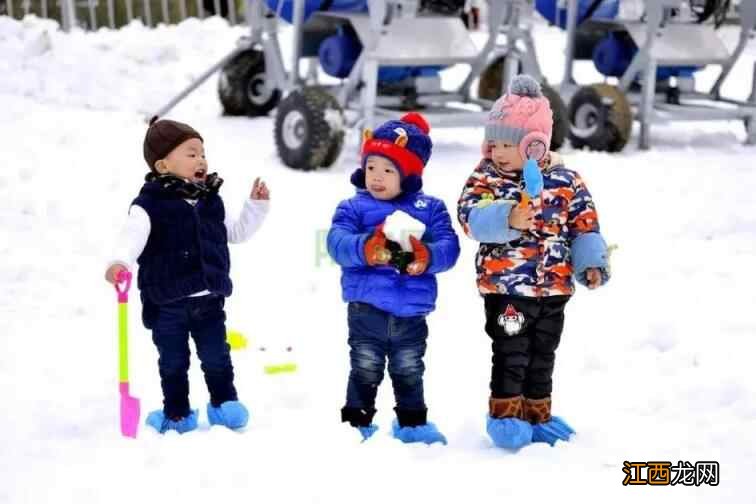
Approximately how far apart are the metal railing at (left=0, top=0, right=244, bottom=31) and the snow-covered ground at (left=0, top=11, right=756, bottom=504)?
458 cm

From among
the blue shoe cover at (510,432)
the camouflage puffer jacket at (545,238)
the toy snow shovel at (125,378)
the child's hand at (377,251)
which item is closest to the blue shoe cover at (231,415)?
the toy snow shovel at (125,378)

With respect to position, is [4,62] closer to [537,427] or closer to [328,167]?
[328,167]

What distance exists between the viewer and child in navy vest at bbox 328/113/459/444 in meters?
3.99

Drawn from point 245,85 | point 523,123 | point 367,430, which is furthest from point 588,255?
point 245,85

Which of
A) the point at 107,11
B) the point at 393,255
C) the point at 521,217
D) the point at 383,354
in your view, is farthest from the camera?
the point at 107,11

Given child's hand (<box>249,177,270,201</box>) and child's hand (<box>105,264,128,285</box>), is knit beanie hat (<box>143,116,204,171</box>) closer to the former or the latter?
child's hand (<box>249,177,270,201</box>)

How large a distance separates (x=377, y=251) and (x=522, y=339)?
60 cm

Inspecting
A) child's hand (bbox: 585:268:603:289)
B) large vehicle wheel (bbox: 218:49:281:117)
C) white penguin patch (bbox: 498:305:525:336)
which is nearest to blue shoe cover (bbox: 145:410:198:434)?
white penguin patch (bbox: 498:305:525:336)

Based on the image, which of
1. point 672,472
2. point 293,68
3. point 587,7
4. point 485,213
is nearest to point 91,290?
point 485,213

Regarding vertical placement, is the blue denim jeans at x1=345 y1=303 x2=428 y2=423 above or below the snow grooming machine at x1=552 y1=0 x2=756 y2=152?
above

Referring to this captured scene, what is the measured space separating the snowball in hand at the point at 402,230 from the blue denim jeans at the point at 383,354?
10.4 inches

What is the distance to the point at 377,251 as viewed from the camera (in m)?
3.94

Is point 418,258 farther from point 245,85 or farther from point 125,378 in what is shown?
point 245,85

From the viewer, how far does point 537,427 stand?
4285 mm
